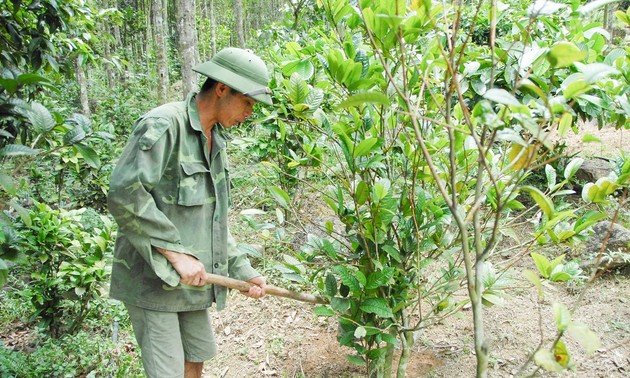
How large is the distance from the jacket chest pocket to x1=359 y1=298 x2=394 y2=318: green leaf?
86 centimetres

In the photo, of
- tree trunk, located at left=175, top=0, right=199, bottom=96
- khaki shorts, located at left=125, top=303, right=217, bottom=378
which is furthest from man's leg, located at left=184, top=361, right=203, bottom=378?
tree trunk, located at left=175, top=0, right=199, bottom=96

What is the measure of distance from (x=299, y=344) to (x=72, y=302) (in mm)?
1589

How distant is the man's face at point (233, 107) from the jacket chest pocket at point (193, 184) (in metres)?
0.23

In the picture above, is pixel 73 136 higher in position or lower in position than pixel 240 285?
higher

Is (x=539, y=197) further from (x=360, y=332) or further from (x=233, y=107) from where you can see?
(x=233, y=107)

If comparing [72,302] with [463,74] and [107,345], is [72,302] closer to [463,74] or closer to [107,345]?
[107,345]

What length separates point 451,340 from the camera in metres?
3.19

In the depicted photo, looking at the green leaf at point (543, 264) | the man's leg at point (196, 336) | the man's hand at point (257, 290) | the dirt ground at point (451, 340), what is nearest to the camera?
the green leaf at point (543, 264)

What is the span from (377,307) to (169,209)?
39.4 inches

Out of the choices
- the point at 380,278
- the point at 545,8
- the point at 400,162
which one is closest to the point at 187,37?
the point at 400,162

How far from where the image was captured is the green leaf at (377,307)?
2125 mm

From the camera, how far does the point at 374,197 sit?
2016 mm

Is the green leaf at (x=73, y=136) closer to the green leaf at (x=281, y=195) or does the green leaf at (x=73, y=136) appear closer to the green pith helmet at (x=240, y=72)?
the green pith helmet at (x=240, y=72)

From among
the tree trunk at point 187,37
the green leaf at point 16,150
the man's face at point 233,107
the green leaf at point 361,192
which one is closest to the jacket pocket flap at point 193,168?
the man's face at point 233,107
